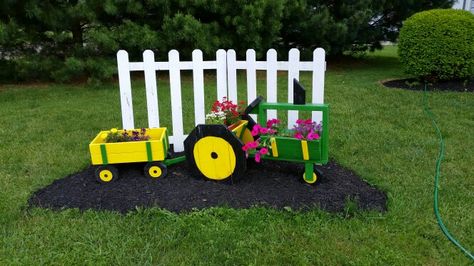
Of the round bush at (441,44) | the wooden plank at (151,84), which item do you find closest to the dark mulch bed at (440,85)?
the round bush at (441,44)

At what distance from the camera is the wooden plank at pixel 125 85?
3633mm

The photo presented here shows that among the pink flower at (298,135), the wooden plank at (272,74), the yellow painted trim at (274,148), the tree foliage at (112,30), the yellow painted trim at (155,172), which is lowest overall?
the yellow painted trim at (155,172)

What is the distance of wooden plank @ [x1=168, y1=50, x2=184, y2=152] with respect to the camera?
376 centimetres

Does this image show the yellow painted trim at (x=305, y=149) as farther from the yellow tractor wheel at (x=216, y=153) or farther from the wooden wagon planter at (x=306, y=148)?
the yellow tractor wheel at (x=216, y=153)

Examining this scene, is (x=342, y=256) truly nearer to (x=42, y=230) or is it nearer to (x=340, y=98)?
(x=42, y=230)

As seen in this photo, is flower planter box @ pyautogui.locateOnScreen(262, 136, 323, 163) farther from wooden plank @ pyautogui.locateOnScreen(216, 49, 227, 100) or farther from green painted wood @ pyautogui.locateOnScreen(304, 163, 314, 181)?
wooden plank @ pyautogui.locateOnScreen(216, 49, 227, 100)

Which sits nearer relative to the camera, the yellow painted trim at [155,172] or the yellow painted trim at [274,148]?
the yellow painted trim at [274,148]

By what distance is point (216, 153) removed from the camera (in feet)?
10.7

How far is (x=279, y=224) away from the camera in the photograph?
273cm

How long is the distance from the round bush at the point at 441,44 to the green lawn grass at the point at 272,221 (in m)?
2.50

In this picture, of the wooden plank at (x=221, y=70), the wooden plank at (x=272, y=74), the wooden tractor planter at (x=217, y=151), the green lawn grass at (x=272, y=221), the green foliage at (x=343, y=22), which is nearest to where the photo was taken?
the green lawn grass at (x=272, y=221)

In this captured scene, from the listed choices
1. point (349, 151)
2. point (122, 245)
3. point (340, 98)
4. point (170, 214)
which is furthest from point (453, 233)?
point (340, 98)

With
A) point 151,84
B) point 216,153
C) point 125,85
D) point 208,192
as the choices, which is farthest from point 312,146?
point 125,85

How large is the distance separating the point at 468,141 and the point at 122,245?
3729 millimetres
